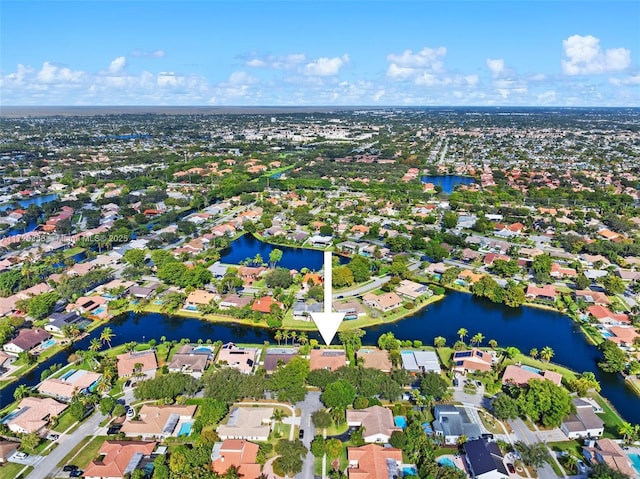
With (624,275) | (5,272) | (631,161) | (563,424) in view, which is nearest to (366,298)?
(563,424)

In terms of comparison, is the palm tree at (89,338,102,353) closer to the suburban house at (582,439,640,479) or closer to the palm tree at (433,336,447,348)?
the palm tree at (433,336,447,348)

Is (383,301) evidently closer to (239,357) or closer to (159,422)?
(239,357)

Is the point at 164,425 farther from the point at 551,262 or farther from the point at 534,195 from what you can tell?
the point at 534,195

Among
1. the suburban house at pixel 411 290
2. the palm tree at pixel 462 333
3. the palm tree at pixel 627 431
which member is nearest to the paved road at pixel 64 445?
the palm tree at pixel 462 333

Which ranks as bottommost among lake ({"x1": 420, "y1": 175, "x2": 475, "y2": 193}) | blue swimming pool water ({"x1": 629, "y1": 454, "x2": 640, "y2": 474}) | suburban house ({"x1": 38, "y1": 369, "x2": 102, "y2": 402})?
blue swimming pool water ({"x1": 629, "y1": 454, "x2": 640, "y2": 474})

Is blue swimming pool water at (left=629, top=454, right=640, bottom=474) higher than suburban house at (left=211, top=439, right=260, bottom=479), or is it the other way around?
suburban house at (left=211, top=439, right=260, bottom=479)

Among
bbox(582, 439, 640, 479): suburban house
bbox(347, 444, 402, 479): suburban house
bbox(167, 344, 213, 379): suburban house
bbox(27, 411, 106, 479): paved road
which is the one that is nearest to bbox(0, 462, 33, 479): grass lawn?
bbox(27, 411, 106, 479): paved road
